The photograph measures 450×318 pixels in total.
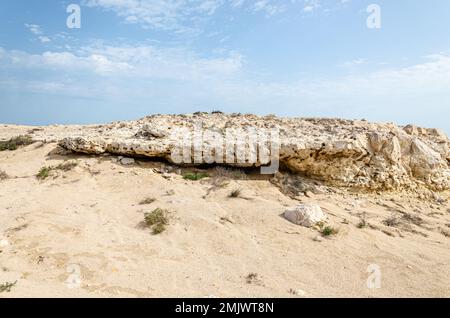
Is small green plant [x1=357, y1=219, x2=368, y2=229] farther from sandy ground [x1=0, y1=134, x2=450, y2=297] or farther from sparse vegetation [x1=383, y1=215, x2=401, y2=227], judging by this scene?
sparse vegetation [x1=383, y1=215, x2=401, y2=227]

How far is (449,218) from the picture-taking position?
310 inches

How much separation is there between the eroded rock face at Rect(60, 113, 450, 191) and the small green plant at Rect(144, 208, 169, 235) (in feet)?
8.23

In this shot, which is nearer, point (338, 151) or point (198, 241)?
point (198, 241)

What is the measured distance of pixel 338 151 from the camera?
332 inches

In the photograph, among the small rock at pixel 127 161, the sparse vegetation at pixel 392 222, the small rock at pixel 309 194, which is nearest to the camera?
the sparse vegetation at pixel 392 222

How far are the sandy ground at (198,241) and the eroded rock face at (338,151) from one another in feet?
1.51

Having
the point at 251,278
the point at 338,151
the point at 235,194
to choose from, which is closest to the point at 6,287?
the point at 251,278

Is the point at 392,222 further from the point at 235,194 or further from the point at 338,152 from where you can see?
the point at 235,194

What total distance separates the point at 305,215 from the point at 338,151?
111 inches

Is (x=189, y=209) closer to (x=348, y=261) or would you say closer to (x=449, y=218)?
(x=348, y=261)

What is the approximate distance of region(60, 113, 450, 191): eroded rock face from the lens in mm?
8484

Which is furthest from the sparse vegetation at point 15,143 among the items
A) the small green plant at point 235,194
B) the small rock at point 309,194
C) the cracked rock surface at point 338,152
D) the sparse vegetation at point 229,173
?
the small rock at point 309,194

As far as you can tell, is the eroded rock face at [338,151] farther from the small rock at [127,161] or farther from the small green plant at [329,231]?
the small green plant at [329,231]

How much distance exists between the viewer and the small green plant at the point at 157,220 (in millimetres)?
5932
